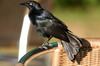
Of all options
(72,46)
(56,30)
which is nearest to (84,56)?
(72,46)

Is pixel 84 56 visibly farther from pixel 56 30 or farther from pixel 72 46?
pixel 56 30

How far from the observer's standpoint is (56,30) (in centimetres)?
208

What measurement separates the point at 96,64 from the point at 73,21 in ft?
20.2

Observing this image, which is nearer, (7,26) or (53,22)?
(53,22)

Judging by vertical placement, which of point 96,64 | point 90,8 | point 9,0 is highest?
point 90,8

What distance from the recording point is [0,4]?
393cm

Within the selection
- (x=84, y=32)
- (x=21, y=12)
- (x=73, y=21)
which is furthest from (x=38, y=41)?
(x=73, y=21)

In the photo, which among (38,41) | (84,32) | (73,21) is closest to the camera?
(38,41)

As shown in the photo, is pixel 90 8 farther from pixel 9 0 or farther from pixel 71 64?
pixel 71 64

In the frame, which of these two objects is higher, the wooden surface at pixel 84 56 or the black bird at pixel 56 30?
the black bird at pixel 56 30

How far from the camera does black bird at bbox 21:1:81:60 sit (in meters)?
2.03

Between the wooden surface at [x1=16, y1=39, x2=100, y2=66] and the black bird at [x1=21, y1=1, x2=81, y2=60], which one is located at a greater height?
the black bird at [x1=21, y1=1, x2=81, y2=60]

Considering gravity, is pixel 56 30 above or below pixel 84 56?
above

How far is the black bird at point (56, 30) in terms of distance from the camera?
6.64 ft
